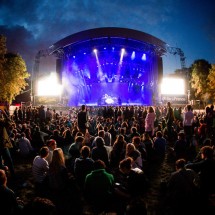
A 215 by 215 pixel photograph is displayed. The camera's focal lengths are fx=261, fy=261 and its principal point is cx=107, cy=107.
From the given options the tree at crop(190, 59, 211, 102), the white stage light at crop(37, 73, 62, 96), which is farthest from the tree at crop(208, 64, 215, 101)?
the white stage light at crop(37, 73, 62, 96)

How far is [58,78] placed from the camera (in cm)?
3528

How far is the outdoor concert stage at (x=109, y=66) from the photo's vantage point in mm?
35094

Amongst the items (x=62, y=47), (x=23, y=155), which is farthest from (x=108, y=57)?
(x=23, y=155)

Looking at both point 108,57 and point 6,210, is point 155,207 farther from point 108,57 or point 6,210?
point 108,57

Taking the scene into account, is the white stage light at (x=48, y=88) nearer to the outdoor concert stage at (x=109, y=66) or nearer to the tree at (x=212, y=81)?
the outdoor concert stage at (x=109, y=66)

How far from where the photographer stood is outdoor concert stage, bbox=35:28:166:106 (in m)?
35.1

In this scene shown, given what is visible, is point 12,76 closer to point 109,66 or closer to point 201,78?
point 109,66

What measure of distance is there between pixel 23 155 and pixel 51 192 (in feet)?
13.5

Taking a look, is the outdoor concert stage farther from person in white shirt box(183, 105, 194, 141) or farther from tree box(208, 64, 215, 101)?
person in white shirt box(183, 105, 194, 141)

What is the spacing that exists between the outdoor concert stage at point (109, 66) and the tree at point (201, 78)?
14.1 meters

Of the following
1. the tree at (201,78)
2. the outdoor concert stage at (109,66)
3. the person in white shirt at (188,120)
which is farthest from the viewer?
the tree at (201,78)

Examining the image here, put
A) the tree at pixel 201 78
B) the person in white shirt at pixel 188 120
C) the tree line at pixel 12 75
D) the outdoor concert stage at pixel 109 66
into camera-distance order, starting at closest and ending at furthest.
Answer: the person in white shirt at pixel 188 120
the tree line at pixel 12 75
the outdoor concert stage at pixel 109 66
the tree at pixel 201 78

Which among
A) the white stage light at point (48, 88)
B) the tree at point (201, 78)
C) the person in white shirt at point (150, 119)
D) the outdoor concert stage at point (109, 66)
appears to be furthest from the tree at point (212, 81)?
the person in white shirt at point (150, 119)

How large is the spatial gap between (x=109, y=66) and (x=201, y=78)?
63.6ft
